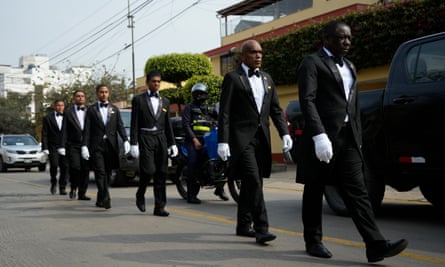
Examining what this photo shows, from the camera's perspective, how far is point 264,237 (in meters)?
5.74

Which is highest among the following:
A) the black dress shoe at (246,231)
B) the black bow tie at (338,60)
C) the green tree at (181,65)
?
the green tree at (181,65)

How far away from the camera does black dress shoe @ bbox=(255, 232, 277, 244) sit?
5722 millimetres

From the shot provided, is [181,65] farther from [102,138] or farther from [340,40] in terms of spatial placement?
[340,40]

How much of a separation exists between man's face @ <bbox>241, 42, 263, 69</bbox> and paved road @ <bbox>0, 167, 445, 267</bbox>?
184 cm

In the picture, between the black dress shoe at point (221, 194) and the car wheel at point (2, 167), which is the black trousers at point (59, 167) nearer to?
the black dress shoe at point (221, 194)

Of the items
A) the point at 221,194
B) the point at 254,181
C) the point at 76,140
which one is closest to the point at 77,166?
the point at 76,140

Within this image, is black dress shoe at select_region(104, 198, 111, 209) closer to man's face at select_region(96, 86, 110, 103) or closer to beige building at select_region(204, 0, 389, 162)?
man's face at select_region(96, 86, 110, 103)

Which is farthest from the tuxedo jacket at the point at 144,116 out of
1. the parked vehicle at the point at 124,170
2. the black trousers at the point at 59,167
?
the black trousers at the point at 59,167

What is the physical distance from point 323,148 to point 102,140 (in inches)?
217

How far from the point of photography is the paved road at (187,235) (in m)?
5.25

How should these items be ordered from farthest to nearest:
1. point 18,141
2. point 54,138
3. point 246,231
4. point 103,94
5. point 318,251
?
point 18,141 < point 54,138 < point 103,94 < point 246,231 < point 318,251

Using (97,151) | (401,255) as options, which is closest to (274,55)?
(97,151)

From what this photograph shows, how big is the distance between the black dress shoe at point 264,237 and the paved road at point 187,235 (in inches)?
3.1

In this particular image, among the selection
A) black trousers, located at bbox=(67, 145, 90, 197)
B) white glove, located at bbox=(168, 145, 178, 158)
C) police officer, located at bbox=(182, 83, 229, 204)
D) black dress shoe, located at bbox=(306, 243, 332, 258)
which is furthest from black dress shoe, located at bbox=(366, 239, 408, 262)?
black trousers, located at bbox=(67, 145, 90, 197)
